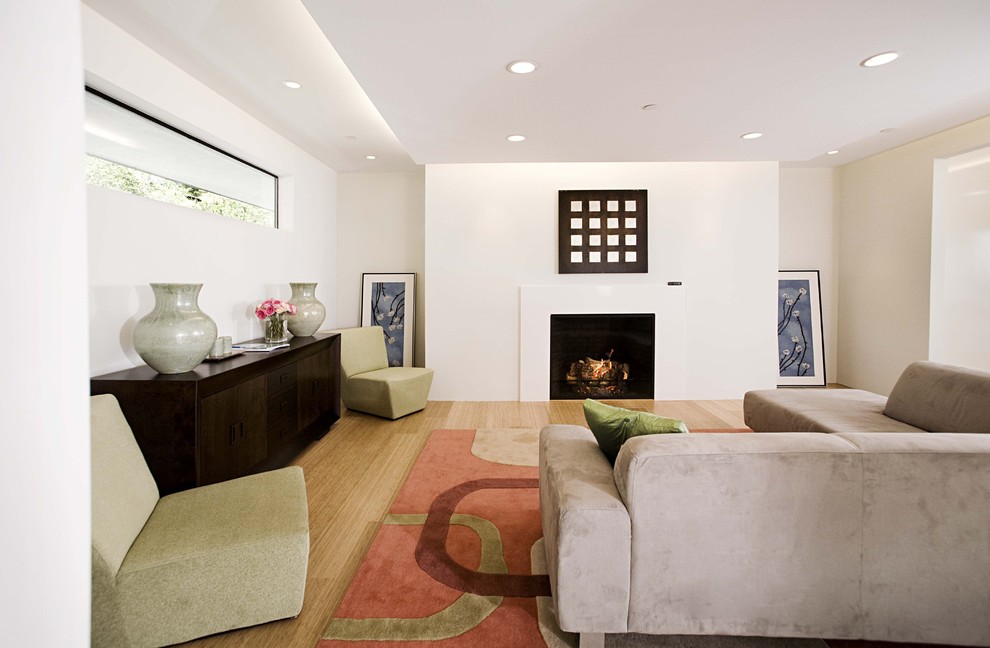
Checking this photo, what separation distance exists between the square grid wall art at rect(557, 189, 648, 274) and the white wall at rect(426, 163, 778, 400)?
0.09 metres

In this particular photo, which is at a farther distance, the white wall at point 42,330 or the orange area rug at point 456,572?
the orange area rug at point 456,572

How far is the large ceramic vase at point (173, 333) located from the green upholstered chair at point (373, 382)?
1.92 meters

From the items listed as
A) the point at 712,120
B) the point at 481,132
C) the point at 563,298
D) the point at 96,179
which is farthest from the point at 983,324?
the point at 96,179

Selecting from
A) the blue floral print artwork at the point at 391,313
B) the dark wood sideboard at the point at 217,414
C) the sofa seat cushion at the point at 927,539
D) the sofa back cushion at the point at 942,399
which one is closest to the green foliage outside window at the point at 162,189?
the dark wood sideboard at the point at 217,414

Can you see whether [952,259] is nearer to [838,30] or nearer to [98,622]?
[838,30]

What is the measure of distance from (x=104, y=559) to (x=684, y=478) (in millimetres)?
1736

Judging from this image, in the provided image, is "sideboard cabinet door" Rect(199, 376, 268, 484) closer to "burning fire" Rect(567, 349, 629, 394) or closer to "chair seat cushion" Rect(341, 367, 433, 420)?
"chair seat cushion" Rect(341, 367, 433, 420)

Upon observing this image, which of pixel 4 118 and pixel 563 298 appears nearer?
pixel 4 118

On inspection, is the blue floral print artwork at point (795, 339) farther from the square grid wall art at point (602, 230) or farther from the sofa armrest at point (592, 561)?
the sofa armrest at point (592, 561)

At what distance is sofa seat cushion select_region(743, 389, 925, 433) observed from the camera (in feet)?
8.73

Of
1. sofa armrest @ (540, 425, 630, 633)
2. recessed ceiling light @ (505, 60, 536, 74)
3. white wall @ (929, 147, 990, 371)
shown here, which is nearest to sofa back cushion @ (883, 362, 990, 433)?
sofa armrest @ (540, 425, 630, 633)

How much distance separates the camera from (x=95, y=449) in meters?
1.70

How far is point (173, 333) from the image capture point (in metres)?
2.46

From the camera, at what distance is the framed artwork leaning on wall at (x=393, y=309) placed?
5.71m
